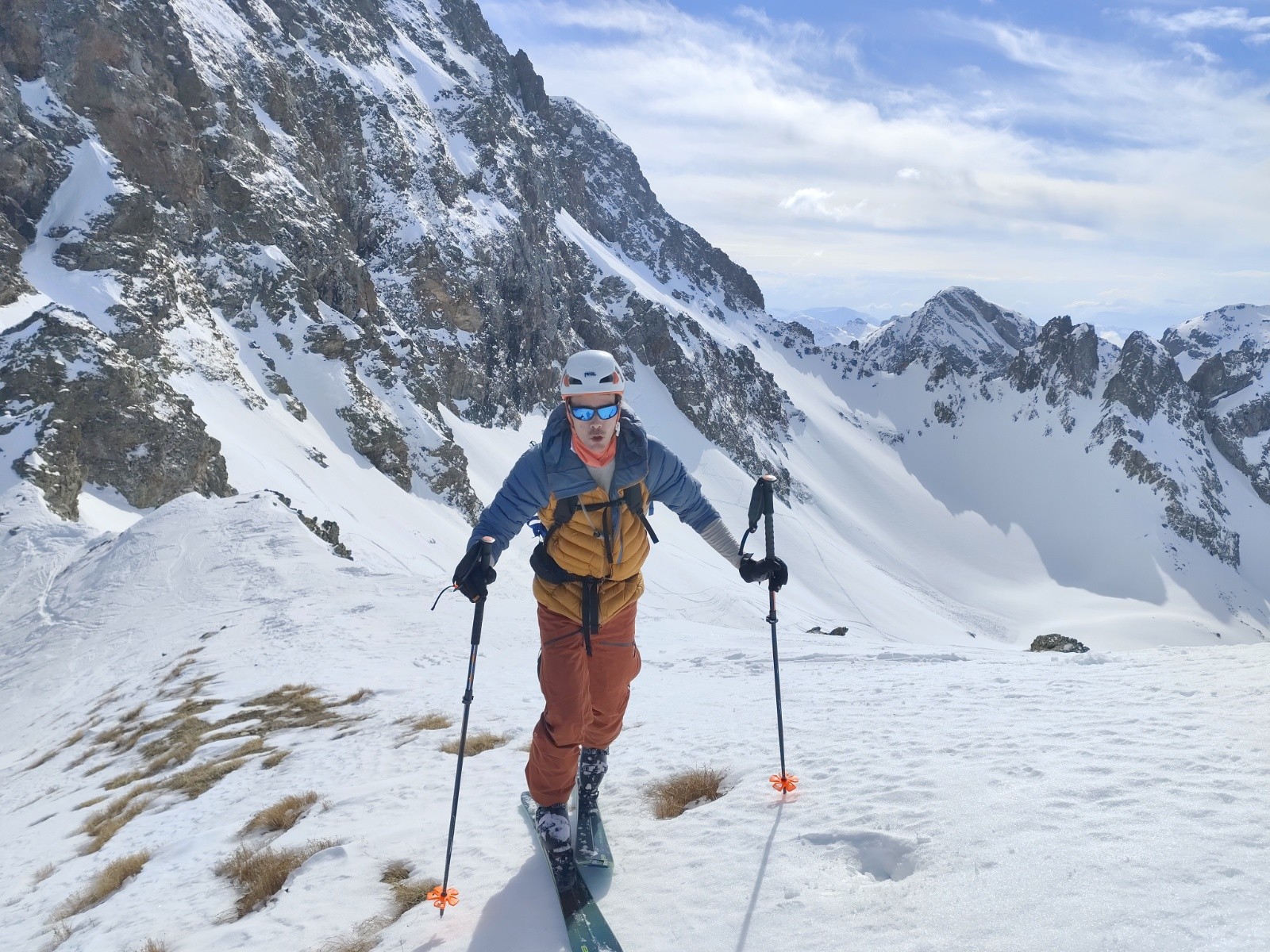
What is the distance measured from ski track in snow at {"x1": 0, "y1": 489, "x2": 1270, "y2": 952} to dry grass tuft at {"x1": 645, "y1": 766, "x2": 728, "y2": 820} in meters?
0.17

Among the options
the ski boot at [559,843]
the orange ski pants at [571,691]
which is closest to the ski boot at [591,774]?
the orange ski pants at [571,691]

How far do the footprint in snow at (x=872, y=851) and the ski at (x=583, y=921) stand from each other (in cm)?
143

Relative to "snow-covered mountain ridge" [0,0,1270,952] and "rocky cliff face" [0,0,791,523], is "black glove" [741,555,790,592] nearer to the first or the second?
"snow-covered mountain ridge" [0,0,1270,952]

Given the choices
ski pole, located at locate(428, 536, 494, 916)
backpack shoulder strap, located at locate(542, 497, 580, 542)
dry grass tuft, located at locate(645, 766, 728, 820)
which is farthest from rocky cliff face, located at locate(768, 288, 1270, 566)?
ski pole, located at locate(428, 536, 494, 916)

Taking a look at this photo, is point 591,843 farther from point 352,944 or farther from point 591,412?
point 591,412

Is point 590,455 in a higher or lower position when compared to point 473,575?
higher

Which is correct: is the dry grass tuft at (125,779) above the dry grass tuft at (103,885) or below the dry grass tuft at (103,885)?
below

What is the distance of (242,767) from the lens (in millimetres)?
8977

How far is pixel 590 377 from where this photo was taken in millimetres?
5348

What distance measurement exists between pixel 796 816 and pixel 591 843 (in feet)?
4.87

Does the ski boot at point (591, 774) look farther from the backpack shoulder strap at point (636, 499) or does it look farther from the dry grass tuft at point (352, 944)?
the backpack shoulder strap at point (636, 499)

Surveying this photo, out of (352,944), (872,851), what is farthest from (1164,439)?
(352,944)

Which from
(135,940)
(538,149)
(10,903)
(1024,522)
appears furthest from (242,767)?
(1024,522)

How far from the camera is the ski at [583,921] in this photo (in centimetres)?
427
